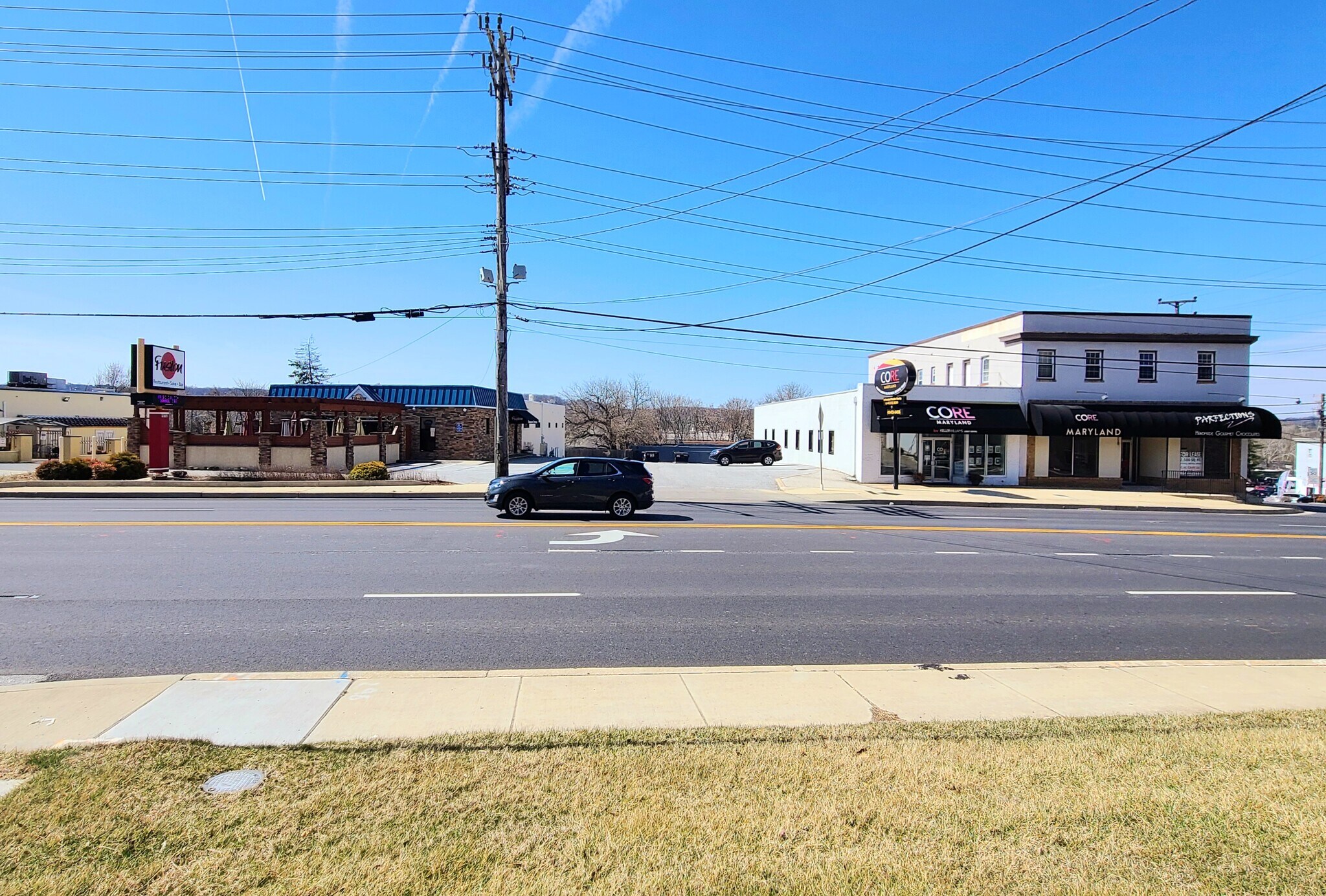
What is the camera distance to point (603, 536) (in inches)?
576

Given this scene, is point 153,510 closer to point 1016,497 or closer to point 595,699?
point 595,699

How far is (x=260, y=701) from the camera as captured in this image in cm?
548

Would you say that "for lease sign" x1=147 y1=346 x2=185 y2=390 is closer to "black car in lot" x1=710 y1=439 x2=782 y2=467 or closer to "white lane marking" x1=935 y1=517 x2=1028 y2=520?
"black car in lot" x1=710 y1=439 x2=782 y2=467

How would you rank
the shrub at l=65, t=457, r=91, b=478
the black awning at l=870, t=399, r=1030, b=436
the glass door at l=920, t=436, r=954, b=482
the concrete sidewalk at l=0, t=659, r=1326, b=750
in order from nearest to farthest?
the concrete sidewalk at l=0, t=659, r=1326, b=750, the shrub at l=65, t=457, r=91, b=478, the black awning at l=870, t=399, r=1030, b=436, the glass door at l=920, t=436, r=954, b=482

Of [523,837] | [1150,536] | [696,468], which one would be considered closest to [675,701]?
[523,837]

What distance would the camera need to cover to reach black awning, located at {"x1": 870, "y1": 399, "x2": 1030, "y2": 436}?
30.2 m

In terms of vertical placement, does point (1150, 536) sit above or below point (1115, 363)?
below

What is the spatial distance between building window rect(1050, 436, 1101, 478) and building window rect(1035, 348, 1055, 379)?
112 inches

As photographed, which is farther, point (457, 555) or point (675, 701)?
point (457, 555)

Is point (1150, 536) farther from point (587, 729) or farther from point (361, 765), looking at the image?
point (361, 765)

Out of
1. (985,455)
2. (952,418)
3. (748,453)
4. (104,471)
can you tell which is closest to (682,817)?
(952,418)

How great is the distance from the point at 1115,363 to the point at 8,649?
36726mm

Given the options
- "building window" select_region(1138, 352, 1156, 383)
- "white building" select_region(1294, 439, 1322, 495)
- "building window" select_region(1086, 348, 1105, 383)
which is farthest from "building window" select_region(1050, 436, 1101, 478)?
"white building" select_region(1294, 439, 1322, 495)

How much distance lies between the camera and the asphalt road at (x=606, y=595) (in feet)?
23.5
